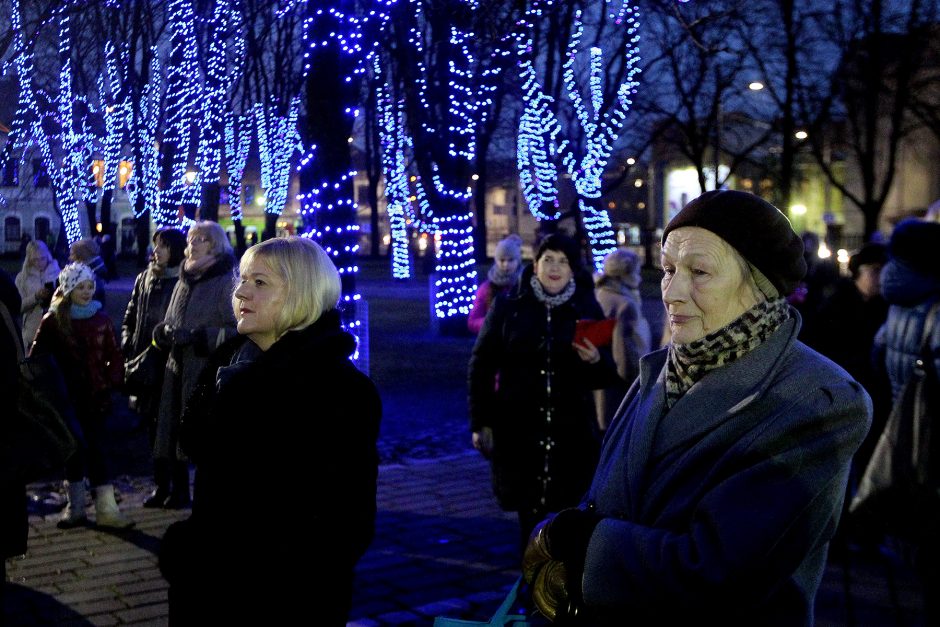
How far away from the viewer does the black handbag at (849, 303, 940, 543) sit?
4.20 metres

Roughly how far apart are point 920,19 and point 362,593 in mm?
29024

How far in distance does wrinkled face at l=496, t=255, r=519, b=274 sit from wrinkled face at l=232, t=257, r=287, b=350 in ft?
23.2

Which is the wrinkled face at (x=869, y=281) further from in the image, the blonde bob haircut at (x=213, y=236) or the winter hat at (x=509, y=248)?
the blonde bob haircut at (x=213, y=236)

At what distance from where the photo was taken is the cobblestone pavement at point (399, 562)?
5.30 meters

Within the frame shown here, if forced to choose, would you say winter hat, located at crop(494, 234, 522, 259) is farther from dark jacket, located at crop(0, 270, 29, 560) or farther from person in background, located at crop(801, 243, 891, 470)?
dark jacket, located at crop(0, 270, 29, 560)

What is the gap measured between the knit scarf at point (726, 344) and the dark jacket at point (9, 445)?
278cm

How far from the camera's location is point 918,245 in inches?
197

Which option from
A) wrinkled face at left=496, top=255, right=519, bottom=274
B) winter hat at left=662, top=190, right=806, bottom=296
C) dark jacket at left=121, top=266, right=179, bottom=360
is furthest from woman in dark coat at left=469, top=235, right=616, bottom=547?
wrinkled face at left=496, top=255, right=519, bottom=274

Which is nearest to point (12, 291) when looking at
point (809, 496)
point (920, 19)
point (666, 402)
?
point (666, 402)

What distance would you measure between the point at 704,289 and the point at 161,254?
567 centimetres

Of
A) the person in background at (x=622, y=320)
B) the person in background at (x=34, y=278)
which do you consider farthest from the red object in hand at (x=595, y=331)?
the person in background at (x=34, y=278)

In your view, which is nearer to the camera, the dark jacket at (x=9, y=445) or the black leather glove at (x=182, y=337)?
the dark jacket at (x=9, y=445)

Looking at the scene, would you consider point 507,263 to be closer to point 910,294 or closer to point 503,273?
point 503,273

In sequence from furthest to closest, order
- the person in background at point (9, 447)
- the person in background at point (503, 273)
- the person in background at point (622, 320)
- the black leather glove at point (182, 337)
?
the person in background at point (503, 273)
the person in background at point (622, 320)
the black leather glove at point (182, 337)
the person in background at point (9, 447)
